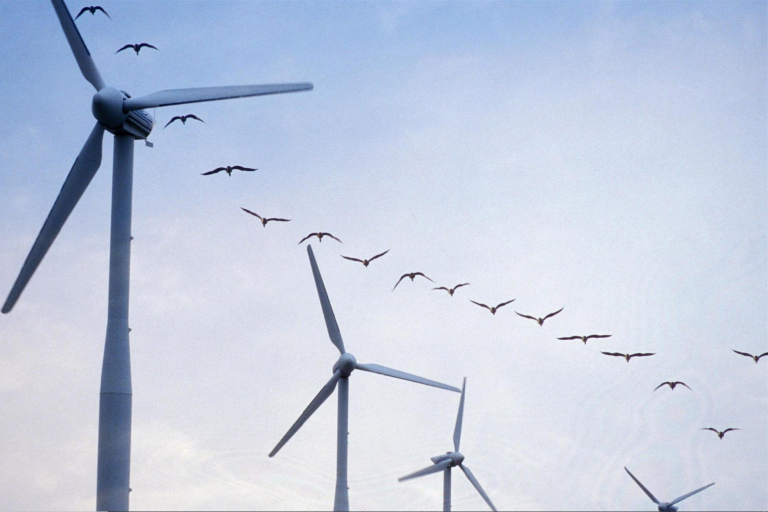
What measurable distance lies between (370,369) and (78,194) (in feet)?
84.4

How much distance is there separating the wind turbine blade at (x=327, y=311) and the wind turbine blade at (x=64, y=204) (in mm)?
20145

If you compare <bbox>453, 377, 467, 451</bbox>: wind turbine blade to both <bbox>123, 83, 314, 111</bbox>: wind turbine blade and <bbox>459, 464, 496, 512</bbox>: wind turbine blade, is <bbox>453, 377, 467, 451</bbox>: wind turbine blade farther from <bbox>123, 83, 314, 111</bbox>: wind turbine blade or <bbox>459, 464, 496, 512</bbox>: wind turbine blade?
<bbox>123, 83, 314, 111</bbox>: wind turbine blade

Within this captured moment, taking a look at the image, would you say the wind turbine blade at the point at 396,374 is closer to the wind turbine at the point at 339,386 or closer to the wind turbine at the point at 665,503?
the wind turbine at the point at 339,386

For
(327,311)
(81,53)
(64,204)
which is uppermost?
(81,53)

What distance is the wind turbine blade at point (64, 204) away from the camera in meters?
37.9

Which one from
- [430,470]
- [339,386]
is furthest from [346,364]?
[430,470]

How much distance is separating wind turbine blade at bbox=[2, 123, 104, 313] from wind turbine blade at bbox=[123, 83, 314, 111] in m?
2.51

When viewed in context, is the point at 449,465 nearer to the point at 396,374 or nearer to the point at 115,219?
the point at 396,374

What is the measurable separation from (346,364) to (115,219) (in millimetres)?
22537

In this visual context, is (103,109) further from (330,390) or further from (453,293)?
(453,293)

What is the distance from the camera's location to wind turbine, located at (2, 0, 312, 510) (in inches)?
1443

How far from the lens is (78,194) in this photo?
41.1 metres

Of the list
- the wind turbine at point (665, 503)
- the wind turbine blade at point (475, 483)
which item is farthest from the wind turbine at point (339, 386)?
the wind turbine at point (665, 503)

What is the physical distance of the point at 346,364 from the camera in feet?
188
